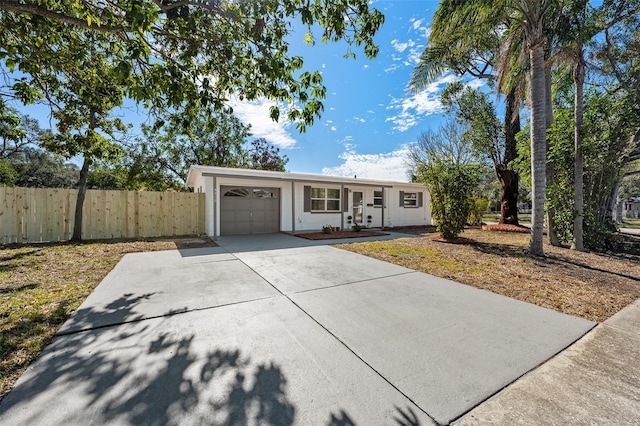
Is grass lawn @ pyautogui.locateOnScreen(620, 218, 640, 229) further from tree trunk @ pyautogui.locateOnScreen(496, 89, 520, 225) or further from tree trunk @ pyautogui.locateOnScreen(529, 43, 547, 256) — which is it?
tree trunk @ pyautogui.locateOnScreen(529, 43, 547, 256)

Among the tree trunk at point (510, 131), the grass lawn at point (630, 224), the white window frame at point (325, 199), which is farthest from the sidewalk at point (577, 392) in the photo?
the grass lawn at point (630, 224)

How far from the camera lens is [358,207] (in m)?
14.5

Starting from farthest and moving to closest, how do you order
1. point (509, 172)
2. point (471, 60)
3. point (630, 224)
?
point (630, 224), point (471, 60), point (509, 172)

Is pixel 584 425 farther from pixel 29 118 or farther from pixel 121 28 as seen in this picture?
pixel 29 118

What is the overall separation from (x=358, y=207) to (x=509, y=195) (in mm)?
8005

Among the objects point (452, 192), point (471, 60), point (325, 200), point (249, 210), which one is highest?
point (471, 60)

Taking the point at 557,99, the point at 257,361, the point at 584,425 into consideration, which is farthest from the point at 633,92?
the point at 257,361

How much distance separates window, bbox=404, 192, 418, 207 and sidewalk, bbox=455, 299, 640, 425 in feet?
45.6

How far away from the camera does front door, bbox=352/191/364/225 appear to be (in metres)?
14.4

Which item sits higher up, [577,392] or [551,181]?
[551,181]

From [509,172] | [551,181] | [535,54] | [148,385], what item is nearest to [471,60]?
[509,172]

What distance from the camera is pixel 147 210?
1062 centimetres

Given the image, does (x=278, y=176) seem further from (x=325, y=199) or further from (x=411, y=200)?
(x=411, y=200)

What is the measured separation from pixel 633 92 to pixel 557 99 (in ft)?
18.9
